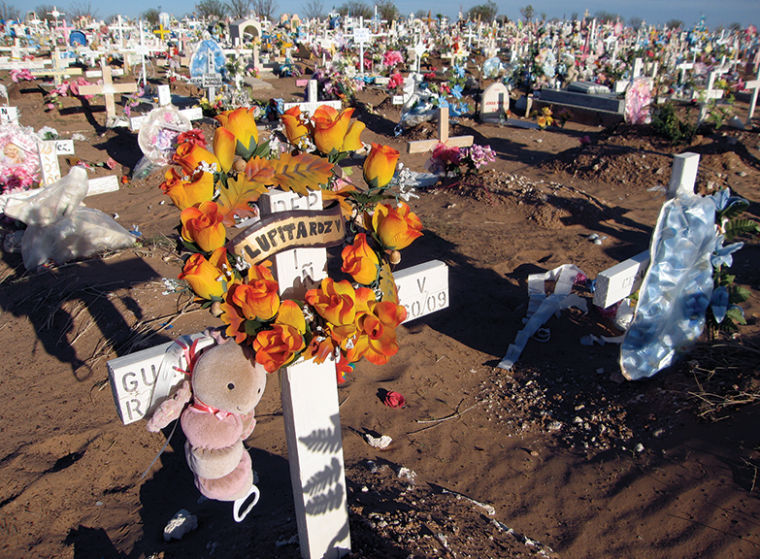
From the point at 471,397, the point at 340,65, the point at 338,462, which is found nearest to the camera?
the point at 338,462

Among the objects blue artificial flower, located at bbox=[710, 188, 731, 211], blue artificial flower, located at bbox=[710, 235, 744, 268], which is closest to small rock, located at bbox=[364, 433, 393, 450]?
blue artificial flower, located at bbox=[710, 235, 744, 268]

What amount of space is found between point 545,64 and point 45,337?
52.3 feet

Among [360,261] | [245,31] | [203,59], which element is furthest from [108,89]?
[245,31]

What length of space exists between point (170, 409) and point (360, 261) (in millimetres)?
781

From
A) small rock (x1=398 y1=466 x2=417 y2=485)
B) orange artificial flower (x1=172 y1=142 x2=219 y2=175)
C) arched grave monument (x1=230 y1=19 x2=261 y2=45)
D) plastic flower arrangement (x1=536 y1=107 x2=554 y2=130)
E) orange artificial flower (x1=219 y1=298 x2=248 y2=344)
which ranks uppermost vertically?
arched grave monument (x1=230 y1=19 x2=261 y2=45)

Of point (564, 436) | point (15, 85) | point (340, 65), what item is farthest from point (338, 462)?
point (15, 85)

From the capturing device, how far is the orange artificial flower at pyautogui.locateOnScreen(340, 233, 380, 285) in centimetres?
170

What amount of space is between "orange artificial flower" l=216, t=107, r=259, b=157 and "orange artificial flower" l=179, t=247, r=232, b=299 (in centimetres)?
38

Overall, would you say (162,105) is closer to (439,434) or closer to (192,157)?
(439,434)

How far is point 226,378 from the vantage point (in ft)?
5.72

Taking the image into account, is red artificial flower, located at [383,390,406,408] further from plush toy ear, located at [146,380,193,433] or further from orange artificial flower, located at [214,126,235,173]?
orange artificial flower, located at [214,126,235,173]

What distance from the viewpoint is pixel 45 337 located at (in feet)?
15.0

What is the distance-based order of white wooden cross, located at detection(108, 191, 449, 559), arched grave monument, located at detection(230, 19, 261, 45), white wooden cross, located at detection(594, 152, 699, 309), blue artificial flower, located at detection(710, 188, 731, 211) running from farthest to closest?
arched grave monument, located at detection(230, 19, 261, 45), blue artificial flower, located at detection(710, 188, 731, 211), white wooden cross, located at detection(594, 152, 699, 309), white wooden cross, located at detection(108, 191, 449, 559)

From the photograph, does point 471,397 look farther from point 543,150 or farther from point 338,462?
point 543,150
